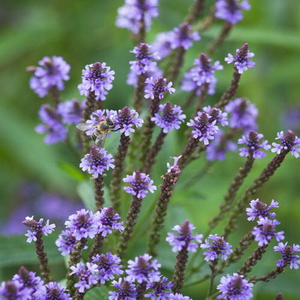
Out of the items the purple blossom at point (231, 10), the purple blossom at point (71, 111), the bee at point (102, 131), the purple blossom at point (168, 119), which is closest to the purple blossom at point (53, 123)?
the purple blossom at point (71, 111)

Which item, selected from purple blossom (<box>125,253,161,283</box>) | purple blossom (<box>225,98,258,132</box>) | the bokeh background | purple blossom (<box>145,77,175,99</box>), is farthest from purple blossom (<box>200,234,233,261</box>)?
the bokeh background

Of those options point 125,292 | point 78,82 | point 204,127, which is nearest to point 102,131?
point 204,127

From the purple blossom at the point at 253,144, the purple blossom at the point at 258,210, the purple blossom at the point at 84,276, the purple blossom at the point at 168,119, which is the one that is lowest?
the purple blossom at the point at 84,276

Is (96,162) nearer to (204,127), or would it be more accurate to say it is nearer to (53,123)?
(204,127)

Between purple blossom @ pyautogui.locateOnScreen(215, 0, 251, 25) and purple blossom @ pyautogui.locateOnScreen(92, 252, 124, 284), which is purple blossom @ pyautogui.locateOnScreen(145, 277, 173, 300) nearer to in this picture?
purple blossom @ pyautogui.locateOnScreen(92, 252, 124, 284)

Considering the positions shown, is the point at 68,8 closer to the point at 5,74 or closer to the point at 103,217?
the point at 5,74

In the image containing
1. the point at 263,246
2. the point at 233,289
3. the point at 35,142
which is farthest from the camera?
the point at 35,142

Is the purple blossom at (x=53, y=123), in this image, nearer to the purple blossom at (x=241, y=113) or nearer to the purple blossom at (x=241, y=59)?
the purple blossom at (x=241, y=113)

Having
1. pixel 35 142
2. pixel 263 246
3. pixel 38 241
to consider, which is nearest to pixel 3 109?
pixel 35 142
